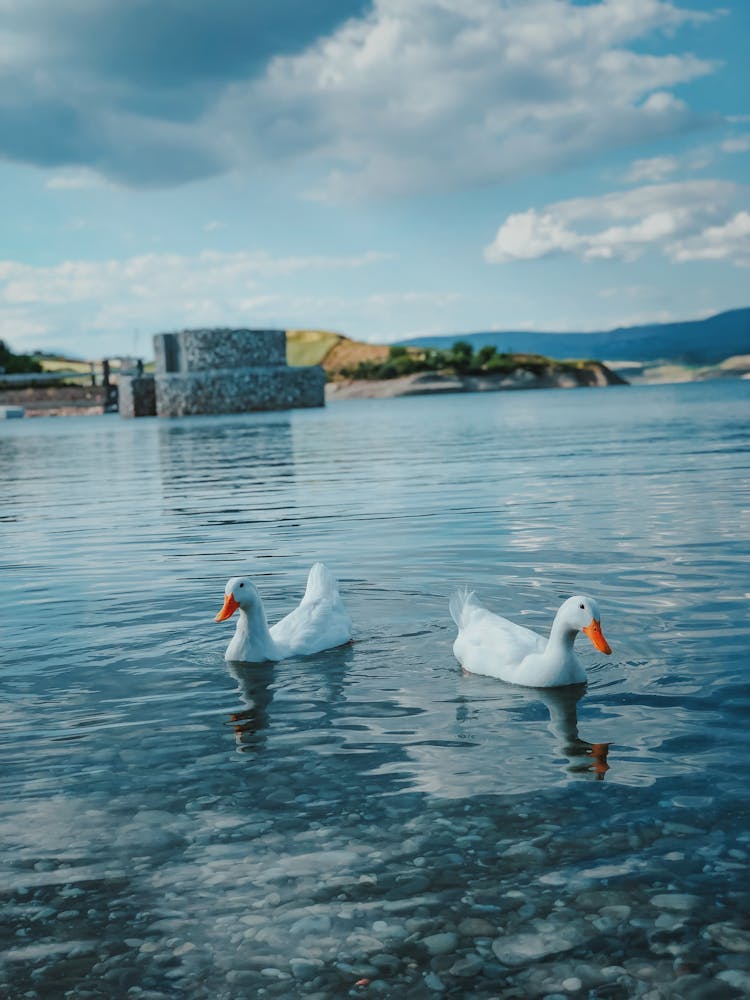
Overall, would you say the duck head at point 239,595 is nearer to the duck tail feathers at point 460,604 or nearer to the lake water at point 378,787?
the lake water at point 378,787

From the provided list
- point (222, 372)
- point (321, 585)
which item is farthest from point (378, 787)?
point (222, 372)

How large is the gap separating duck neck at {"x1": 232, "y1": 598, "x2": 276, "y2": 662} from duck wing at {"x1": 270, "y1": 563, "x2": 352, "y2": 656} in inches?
10.2

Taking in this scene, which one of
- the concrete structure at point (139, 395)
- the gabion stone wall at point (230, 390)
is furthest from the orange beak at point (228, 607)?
the concrete structure at point (139, 395)

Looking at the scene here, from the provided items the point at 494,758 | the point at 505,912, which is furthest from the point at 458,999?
the point at 494,758

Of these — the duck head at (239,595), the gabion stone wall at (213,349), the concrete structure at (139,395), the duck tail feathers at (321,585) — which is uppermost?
the gabion stone wall at (213,349)

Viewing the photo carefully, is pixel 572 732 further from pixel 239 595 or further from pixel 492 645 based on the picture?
pixel 239 595

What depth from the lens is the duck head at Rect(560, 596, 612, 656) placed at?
700 centimetres

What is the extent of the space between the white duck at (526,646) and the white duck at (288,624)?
1137 millimetres

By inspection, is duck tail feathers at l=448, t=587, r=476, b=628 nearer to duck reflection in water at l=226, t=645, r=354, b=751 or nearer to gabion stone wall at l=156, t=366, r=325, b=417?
duck reflection in water at l=226, t=645, r=354, b=751

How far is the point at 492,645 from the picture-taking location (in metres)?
7.70

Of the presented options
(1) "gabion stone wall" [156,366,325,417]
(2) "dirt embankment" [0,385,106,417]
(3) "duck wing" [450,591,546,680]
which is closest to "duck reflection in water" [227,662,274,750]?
(3) "duck wing" [450,591,546,680]

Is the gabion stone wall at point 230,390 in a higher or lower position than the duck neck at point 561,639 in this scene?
higher

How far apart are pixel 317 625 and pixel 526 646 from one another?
1.91 metres

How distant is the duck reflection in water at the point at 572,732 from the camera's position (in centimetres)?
592
